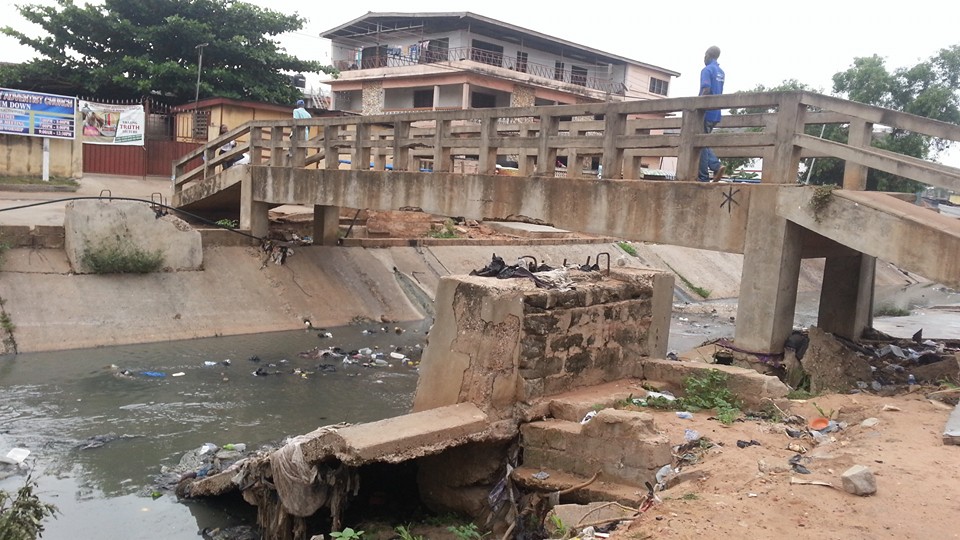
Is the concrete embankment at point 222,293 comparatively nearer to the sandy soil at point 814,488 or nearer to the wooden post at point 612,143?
the wooden post at point 612,143

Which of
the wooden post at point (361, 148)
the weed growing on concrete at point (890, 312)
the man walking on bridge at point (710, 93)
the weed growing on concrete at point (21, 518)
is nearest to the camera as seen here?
the weed growing on concrete at point (21, 518)

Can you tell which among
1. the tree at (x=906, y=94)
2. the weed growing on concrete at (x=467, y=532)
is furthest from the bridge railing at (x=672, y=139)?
the tree at (x=906, y=94)

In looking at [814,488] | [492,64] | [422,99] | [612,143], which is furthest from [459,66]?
[814,488]

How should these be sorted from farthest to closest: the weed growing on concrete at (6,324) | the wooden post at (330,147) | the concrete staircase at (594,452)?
the wooden post at (330,147), the weed growing on concrete at (6,324), the concrete staircase at (594,452)

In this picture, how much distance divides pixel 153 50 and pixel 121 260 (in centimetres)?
1396

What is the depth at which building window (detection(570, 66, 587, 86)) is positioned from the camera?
3733 centimetres

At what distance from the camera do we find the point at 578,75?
37594 mm

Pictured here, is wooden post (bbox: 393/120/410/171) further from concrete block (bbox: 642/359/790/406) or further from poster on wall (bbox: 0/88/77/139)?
poster on wall (bbox: 0/88/77/139)

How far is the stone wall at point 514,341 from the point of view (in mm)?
5656

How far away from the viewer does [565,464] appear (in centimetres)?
526

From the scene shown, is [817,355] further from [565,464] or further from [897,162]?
[565,464]

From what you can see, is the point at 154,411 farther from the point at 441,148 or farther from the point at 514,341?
the point at 441,148

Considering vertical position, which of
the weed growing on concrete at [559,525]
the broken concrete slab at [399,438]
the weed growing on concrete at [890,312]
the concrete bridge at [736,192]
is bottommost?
the weed growing on concrete at [890,312]

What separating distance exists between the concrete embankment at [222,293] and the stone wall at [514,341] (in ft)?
12.6
